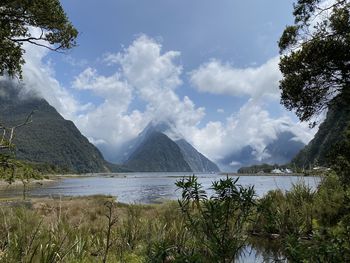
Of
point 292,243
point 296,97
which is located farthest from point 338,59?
point 292,243

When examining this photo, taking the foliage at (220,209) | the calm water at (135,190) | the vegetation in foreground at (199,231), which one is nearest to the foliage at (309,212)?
the vegetation in foreground at (199,231)

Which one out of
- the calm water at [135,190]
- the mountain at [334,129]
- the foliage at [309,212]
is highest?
the mountain at [334,129]

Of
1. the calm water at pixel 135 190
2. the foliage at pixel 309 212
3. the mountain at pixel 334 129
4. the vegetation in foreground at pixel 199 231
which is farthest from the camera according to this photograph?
the calm water at pixel 135 190

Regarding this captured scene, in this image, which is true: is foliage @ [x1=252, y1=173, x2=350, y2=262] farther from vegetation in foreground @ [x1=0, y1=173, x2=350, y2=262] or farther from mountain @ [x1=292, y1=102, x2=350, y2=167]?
mountain @ [x1=292, y1=102, x2=350, y2=167]

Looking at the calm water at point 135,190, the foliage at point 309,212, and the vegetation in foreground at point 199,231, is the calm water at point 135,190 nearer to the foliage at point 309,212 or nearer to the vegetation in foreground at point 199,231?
the foliage at point 309,212

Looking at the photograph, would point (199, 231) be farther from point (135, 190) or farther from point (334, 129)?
point (135, 190)

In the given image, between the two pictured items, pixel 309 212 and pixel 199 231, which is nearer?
pixel 199 231

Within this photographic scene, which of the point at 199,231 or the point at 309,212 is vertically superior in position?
the point at 199,231

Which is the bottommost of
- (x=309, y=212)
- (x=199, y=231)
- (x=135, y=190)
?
(x=135, y=190)

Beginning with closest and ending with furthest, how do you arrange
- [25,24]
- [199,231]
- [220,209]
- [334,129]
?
1. [220,209]
2. [199,231]
3. [25,24]
4. [334,129]

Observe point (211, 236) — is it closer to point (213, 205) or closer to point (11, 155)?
point (213, 205)

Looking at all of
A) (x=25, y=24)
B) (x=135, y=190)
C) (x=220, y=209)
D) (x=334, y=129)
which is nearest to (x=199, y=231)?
(x=220, y=209)

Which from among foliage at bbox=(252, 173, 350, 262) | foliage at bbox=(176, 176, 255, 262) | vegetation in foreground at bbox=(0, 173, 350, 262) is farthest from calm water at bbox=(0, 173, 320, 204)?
foliage at bbox=(176, 176, 255, 262)

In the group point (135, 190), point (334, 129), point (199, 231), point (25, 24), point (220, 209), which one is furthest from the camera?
point (135, 190)
